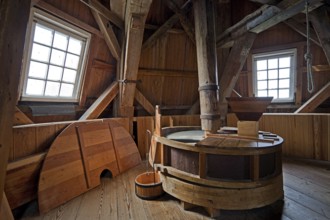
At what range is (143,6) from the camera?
2439 mm

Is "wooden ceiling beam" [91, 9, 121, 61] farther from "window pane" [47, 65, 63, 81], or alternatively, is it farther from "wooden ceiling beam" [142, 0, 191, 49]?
"window pane" [47, 65, 63, 81]

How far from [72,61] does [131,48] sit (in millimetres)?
932

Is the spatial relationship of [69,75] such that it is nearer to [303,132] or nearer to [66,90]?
[66,90]

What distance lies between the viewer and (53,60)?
259 cm

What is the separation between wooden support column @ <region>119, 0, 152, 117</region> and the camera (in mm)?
2504

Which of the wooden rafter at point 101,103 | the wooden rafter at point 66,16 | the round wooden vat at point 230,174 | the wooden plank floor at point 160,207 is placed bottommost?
the wooden plank floor at point 160,207

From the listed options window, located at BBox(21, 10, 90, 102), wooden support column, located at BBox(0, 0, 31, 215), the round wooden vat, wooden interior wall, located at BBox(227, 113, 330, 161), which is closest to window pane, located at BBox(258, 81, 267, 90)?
wooden interior wall, located at BBox(227, 113, 330, 161)

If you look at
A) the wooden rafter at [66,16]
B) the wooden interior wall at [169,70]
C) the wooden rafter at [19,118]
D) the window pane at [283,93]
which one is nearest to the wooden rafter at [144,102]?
the wooden interior wall at [169,70]

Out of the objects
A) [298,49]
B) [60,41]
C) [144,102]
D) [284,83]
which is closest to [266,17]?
[298,49]

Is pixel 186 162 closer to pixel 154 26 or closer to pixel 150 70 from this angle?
pixel 150 70

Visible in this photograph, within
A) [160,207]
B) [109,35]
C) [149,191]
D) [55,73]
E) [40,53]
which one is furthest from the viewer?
[109,35]

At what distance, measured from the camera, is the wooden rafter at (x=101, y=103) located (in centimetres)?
298

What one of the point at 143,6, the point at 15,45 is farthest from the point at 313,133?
the point at 15,45

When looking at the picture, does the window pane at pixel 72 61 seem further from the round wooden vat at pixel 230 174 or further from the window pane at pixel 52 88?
the round wooden vat at pixel 230 174
